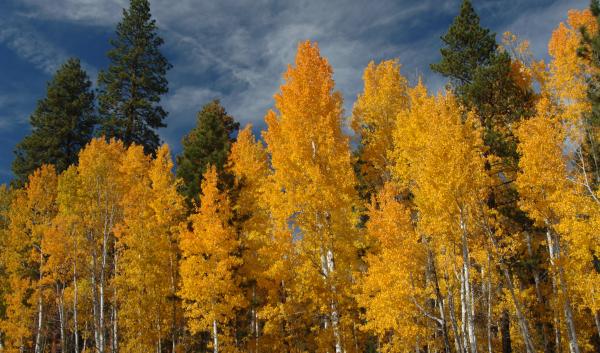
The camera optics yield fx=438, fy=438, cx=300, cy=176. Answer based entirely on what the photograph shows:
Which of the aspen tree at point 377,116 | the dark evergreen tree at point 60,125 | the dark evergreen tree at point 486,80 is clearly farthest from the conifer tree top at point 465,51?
the dark evergreen tree at point 60,125

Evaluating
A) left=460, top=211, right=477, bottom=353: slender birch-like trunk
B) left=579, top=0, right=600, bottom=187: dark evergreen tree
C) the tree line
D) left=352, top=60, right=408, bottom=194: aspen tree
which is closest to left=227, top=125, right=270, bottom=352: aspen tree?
the tree line

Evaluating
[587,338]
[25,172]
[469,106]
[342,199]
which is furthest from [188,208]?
[587,338]

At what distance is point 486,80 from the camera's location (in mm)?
15766

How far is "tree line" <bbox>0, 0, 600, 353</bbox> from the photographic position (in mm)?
12609

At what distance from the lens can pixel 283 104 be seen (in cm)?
1465

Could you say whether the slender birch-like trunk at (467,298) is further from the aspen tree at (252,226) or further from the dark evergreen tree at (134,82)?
the dark evergreen tree at (134,82)

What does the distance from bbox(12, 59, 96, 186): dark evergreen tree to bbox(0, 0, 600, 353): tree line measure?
5808mm

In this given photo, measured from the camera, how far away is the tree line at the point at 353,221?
496 inches

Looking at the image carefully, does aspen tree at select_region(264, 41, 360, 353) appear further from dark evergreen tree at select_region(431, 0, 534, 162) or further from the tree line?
dark evergreen tree at select_region(431, 0, 534, 162)

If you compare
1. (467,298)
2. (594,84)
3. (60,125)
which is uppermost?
(60,125)

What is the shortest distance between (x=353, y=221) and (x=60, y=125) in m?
25.0

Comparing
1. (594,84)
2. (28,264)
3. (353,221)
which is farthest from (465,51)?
(28,264)

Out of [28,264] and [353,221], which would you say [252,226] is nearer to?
[353,221]

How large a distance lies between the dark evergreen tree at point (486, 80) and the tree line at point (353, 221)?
2.4 inches
